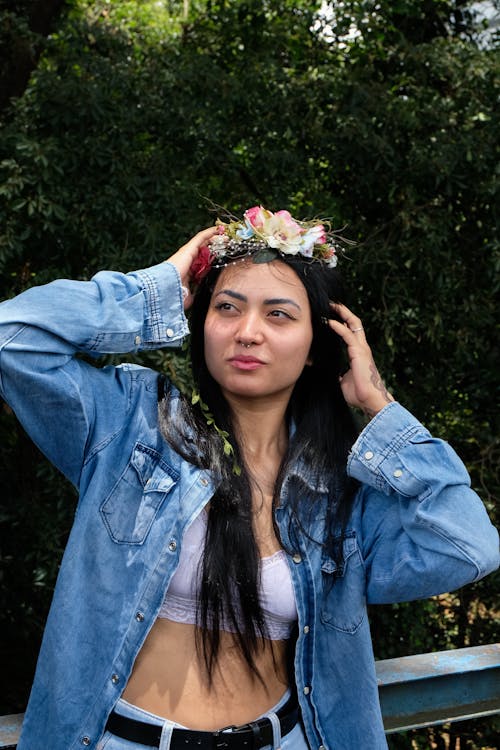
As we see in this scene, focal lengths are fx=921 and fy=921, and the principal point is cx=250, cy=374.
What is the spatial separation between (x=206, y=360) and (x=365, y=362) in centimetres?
36

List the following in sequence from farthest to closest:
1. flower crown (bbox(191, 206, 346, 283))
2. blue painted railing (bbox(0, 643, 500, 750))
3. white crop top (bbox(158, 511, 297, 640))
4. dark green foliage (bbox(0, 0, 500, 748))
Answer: dark green foliage (bbox(0, 0, 500, 748))
blue painted railing (bbox(0, 643, 500, 750))
flower crown (bbox(191, 206, 346, 283))
white crop top (bbox(158, 511, 297, 640))

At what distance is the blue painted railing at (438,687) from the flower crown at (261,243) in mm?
1120

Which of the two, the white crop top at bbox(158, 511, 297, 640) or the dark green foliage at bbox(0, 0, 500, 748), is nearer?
the white crop top at bbox(158, 511, 297, 640)

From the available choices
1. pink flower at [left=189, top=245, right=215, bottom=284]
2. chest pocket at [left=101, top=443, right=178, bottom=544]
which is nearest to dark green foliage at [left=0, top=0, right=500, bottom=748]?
pink flower at [left=189, top=245, right=215, bottom=284]

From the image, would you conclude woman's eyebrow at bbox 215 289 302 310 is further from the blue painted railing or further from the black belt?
the blue painted railing

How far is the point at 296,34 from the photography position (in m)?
4.21

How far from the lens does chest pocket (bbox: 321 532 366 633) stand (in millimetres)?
2006

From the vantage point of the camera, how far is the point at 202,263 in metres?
2.19

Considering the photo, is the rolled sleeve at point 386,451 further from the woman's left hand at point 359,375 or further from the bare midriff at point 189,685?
the bare midriff at point 189,685

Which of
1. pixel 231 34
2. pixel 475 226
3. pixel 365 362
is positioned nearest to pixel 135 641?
pixel 365 362

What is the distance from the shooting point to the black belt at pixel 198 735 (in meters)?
1.80

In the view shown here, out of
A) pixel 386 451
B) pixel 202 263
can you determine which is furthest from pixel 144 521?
pixel 202 263

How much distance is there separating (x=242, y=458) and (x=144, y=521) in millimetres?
300

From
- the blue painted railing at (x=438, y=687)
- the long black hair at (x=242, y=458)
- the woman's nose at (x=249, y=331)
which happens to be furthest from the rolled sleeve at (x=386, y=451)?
the blue painted railing at (x=438, y=687)
